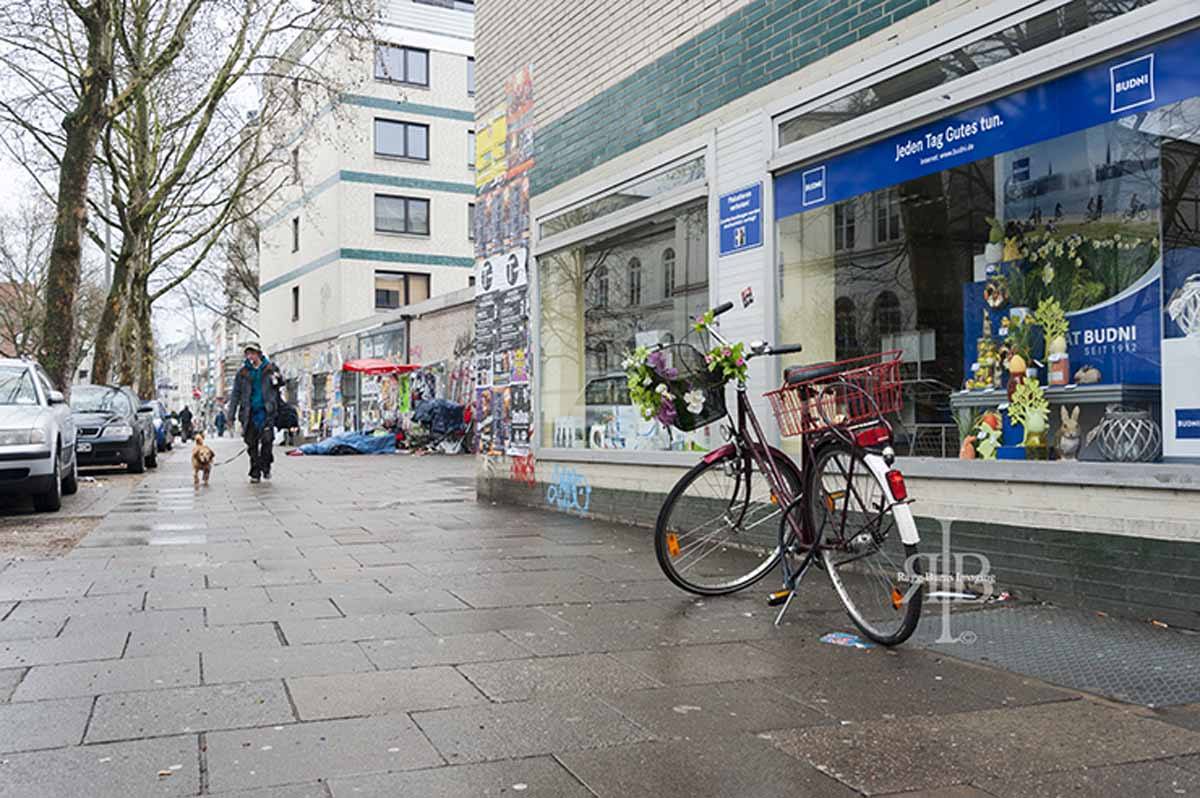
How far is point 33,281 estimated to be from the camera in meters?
52.1

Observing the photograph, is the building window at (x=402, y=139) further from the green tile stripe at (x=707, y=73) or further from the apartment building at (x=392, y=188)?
the green tile stripe at (x=707, y=73)

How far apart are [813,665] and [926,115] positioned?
→ 3.56m

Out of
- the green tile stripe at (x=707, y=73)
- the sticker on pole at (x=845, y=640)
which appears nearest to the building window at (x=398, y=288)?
the green tile stripe at (x=707, y=73)

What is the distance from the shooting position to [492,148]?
40.4 feet

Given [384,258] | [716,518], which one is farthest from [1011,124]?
[384,258]

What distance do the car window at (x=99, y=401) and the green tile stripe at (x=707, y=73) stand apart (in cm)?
1090

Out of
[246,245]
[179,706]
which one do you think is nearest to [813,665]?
[179,706]

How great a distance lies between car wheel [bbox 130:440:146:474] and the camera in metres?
18.0

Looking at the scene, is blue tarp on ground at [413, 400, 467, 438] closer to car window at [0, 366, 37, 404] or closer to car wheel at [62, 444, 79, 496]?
car wheel at [62, 444, 79, 496]

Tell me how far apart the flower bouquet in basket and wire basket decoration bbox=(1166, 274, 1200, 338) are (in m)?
2.13

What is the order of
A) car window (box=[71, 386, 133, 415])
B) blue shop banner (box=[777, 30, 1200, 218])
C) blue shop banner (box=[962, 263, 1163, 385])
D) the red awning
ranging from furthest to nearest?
the red awning → car window (box=[71, 386, 133, 415]) → blue shop banner (box=[962, 263, 1163, 385]) → blue shop banner (box=[777, 30, 1200, 218])

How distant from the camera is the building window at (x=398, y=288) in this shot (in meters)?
40.8

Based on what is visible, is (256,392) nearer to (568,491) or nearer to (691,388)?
(568,491)

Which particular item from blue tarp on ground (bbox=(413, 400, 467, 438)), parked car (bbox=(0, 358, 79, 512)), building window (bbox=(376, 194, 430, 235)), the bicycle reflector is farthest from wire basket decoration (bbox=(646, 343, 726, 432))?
building window (bbox=(376, 194, 430, 235))
